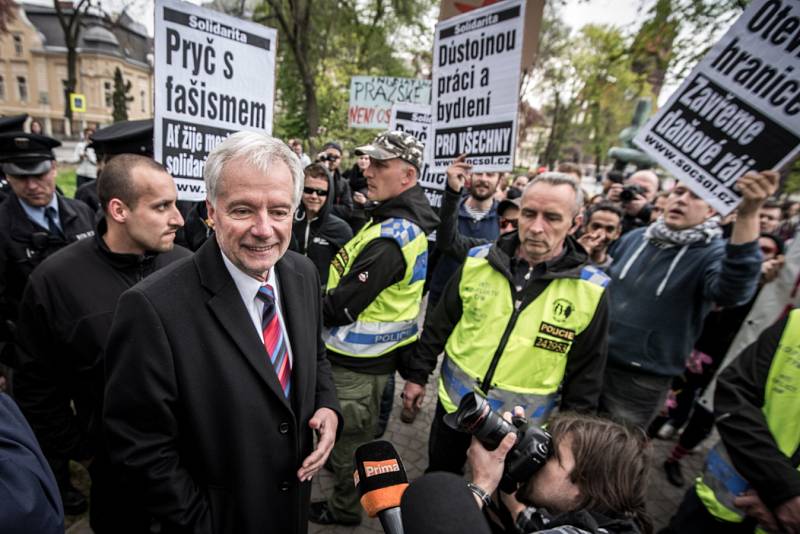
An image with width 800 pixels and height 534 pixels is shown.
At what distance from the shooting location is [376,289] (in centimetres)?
246

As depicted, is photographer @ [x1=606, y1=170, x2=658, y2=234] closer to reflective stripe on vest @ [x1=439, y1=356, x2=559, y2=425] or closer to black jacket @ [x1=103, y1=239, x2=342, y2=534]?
reflective stripe on vest @ [x1=439, y1=356, x2=559, y2=425]

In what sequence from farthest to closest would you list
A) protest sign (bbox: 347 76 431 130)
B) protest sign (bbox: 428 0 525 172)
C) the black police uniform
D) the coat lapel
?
protest sign (bbox: 347 76 431 130) < protest sign (bbox: 428 0 525 172) < the black police uniform < the coat lapel

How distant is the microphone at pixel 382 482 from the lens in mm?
1211

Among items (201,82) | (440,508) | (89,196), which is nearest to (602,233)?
(440,508)

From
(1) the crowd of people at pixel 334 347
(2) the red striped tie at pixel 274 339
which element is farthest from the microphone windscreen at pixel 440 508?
(2) the red striped tie at pixel 274 339

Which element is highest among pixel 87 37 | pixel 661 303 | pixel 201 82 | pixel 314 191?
pixel 87 37

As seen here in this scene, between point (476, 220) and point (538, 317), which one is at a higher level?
point (476, 220)

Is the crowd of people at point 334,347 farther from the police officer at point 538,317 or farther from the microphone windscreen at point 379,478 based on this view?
the microphone windscreen at point 379,478

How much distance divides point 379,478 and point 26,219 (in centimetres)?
336

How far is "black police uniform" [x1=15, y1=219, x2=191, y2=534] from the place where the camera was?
193cm

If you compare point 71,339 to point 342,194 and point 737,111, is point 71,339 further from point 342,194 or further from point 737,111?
point 342,194

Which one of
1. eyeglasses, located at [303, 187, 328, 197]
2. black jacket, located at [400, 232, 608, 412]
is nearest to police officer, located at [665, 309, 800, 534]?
black jacket, located at [400, 232, 608, 412]

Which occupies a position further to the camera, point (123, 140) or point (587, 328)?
point (123, 140)

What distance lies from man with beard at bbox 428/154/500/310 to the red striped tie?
9.49 feet
